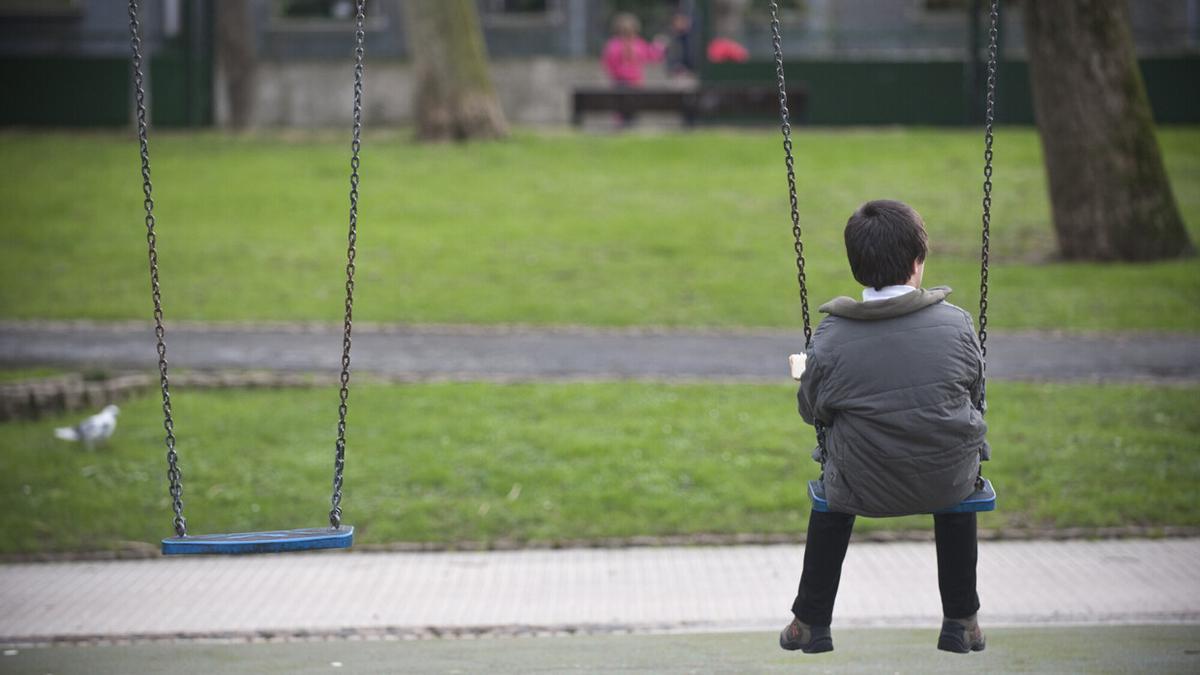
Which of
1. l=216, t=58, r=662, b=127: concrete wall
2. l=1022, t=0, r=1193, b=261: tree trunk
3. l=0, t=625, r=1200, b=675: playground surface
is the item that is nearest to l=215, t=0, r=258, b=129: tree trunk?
l=216, t=58, r=662, b=127: concrete wall

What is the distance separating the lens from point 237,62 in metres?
33.1

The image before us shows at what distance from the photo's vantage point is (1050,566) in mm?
7848

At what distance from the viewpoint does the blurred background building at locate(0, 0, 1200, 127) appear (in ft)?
86.7

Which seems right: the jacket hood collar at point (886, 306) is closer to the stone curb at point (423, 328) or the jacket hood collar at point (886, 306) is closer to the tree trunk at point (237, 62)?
the stone curb at point (423, 328)

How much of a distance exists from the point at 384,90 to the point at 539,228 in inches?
690

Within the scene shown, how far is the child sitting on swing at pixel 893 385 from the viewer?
15.9 feet

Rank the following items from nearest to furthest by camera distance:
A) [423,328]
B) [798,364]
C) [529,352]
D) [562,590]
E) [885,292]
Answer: [885,292] → [798,364] → [562,590] → [529,352] → [423,328]

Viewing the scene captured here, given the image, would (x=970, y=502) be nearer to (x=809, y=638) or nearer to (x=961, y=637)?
(x=961, y=637)

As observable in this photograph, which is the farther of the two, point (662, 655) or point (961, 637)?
point (662, 655)

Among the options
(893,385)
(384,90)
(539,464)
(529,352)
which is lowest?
(539,464)

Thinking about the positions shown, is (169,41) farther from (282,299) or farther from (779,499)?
(779,499)

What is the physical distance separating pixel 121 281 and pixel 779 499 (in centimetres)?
955

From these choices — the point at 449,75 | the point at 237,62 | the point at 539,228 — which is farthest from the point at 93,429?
the point at 237,62

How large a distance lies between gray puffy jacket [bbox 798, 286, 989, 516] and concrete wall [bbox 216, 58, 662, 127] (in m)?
30.3
